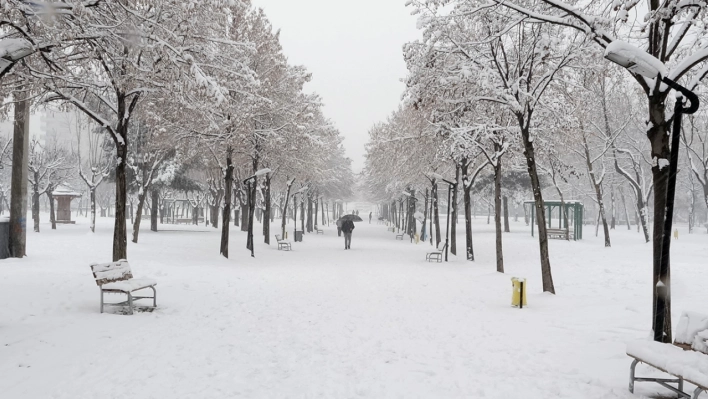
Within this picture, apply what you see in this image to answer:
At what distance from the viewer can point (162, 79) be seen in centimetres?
1012

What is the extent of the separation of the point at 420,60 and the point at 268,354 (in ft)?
24.4

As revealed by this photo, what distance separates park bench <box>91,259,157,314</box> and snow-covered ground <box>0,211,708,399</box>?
1.48ft

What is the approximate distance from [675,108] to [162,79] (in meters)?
9.11

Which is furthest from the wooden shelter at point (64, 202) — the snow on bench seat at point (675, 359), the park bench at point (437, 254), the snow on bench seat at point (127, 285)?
the snow on bench seat at point (675, 359)

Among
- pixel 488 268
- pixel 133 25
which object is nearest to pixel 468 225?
pixel 488 268

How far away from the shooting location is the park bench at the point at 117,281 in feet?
28.7

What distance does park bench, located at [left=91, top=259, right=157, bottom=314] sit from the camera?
28.7 feet

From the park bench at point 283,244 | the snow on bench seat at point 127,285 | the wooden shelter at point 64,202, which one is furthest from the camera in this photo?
the wooden shelter at point 64,202

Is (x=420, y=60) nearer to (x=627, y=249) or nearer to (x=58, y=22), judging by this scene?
(x=58, y=22)

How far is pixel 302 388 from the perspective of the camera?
16.8 ft

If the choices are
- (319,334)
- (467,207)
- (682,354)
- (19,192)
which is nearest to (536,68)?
(467,207)

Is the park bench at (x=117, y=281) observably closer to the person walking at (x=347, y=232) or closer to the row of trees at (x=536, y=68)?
the row of trees at (x=536, y=68)

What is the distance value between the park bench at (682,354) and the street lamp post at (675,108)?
0.84 m

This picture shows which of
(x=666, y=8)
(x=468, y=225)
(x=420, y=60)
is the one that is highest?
(x=420, y=60)
